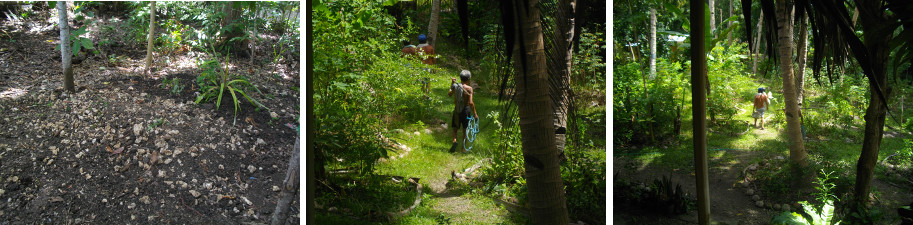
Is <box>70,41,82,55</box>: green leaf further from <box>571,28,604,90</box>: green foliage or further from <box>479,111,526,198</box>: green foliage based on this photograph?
<box>571,28,604,90</box>: green foliage

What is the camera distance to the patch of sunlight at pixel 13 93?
257 centimetres

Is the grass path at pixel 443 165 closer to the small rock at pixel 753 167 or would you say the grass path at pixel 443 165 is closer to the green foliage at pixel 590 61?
the green foliage at pixel 590 61

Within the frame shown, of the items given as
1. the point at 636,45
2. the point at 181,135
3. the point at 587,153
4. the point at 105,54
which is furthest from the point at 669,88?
the point at 105,54

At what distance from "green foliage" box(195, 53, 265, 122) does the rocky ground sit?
0.10 ft

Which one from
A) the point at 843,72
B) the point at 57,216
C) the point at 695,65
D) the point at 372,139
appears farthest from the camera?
the point at 843,72

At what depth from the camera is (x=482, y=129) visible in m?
2.60

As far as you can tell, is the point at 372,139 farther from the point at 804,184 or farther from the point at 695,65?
the point at 804,184

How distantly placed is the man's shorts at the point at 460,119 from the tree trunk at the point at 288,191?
0.67m

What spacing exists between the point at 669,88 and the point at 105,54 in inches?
105

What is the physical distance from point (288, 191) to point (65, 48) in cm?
115

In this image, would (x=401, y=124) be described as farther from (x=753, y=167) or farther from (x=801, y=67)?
(x=801, y=67)

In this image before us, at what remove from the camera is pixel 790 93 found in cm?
305


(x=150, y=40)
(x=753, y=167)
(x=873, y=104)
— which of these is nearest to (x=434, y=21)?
(x=150, y=40)

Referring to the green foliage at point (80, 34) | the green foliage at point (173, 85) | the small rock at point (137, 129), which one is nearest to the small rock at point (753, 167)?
the green foliage at point (173, 85)
